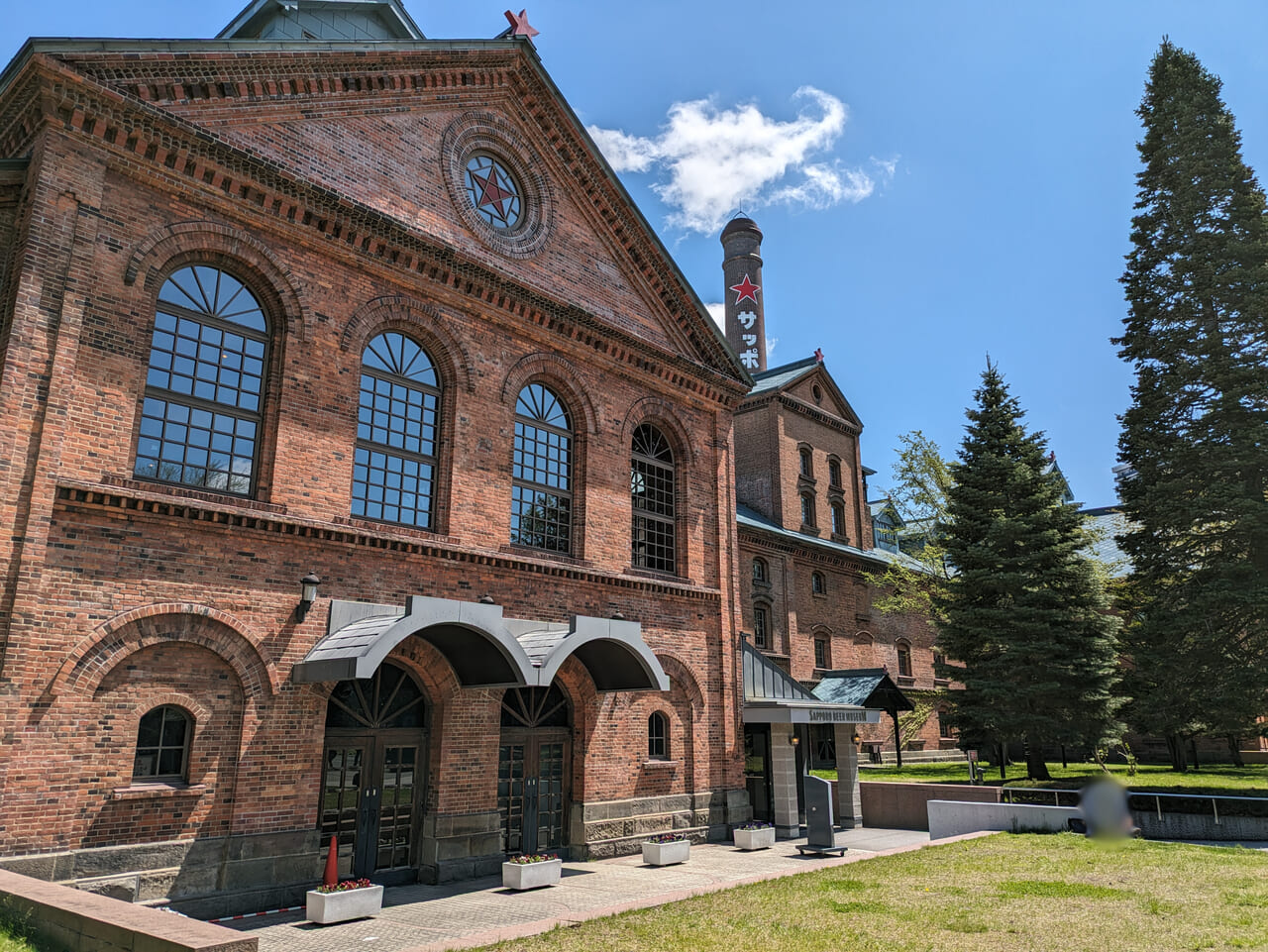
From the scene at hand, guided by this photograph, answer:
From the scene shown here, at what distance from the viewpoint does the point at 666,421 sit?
19.4 metres

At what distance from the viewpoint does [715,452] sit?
2041 centimetres

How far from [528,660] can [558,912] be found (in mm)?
3423

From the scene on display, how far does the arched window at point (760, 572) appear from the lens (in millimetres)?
30673

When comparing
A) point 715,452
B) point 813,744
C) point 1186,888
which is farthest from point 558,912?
point 813,744

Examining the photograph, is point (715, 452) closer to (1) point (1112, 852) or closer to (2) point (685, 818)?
(2) point (685, 818)

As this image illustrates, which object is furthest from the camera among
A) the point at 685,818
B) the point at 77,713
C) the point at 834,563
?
the point at 834,563

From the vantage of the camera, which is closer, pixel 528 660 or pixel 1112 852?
pixel 528 660

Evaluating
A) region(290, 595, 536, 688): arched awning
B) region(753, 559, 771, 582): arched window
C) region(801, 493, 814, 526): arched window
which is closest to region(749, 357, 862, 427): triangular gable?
region(801, 493, 814, 526): arched window

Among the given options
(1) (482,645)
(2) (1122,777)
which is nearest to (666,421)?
(1) (482,645)

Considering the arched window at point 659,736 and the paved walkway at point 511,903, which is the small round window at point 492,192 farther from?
the paved walkway at point 511,903

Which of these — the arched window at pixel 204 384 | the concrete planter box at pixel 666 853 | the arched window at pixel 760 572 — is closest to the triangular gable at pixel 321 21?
the arched window at pixel 204 384

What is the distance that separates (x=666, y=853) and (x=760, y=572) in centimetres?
1669

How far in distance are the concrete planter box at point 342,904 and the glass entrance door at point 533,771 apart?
403cm

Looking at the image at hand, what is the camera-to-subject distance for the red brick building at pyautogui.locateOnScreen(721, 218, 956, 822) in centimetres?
3077
